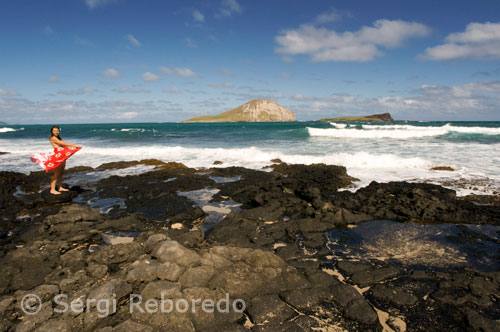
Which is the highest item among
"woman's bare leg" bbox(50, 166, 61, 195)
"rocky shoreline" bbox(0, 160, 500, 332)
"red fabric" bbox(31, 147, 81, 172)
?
"red fabric" bbox(31, 147, 81, 172)

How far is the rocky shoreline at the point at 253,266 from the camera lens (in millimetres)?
3562

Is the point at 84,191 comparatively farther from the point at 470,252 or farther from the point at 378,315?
the point at 470,252

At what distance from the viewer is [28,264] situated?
4684mm

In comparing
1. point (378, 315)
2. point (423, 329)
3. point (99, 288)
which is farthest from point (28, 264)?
point (423, 329)

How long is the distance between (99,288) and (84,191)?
307 inches

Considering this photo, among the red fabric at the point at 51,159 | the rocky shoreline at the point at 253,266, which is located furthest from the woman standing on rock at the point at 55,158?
the rocky shoreline at the point at 253,266
